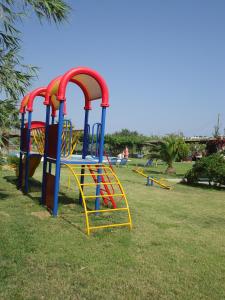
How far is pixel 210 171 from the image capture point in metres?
13.6

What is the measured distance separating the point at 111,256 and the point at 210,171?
9825 millimetres

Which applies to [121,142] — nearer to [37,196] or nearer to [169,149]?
[169,149]

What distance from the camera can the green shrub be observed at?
13453mm

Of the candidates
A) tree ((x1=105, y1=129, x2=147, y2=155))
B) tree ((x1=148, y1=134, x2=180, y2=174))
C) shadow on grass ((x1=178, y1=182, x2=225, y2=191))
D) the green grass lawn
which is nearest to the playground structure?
the green grass lawn

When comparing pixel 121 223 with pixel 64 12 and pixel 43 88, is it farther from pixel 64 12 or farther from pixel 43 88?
pixel 43 88

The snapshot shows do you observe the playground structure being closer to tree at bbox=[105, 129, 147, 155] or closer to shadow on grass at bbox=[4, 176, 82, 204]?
shadow on grass at bbox=[4, 176, 82, 204]

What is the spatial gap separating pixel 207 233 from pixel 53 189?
3.39 metres

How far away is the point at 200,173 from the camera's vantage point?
46.6ft

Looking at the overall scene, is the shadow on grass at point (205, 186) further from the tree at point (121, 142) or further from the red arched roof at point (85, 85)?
the tree at point (121, 142)

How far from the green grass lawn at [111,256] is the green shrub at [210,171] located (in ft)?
18.6

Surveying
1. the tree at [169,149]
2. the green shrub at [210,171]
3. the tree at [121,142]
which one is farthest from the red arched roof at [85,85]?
the tree at [121,142]

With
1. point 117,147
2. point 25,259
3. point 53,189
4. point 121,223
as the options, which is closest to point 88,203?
point 53,189

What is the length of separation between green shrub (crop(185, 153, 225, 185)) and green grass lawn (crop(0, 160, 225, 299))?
566 centimetres

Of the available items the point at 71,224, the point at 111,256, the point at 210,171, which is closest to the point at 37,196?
the point at 71,224
